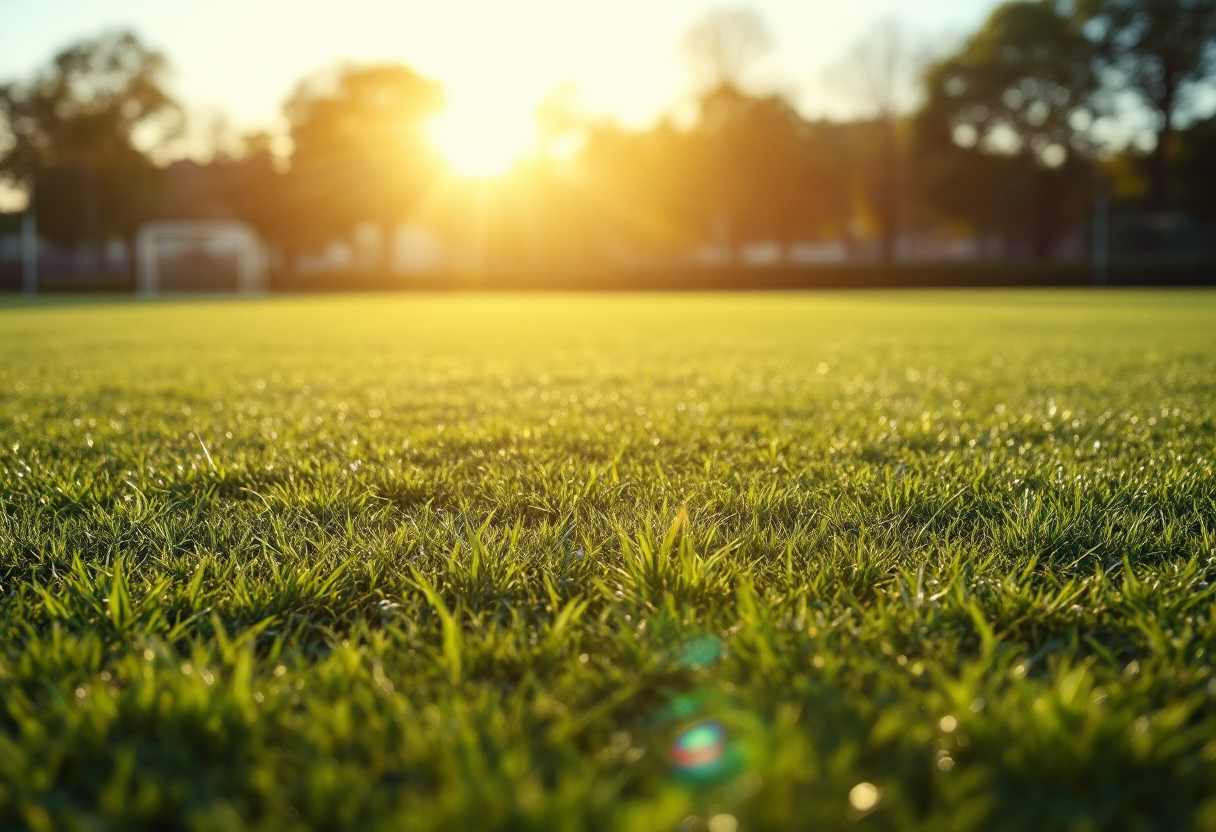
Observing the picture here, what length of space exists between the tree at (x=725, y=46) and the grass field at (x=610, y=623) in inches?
1964

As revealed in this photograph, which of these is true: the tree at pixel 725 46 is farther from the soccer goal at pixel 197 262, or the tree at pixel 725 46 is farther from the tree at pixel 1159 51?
the soccer goal at pixel 197 262

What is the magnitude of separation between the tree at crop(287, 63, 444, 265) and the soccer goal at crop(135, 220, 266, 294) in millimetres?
13012

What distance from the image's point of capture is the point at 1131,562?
2.61 m

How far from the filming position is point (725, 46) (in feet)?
168

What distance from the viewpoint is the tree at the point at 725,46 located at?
50156mm

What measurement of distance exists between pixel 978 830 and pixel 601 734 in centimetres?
62

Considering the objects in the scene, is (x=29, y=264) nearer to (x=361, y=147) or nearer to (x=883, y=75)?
(x=361, y=147)

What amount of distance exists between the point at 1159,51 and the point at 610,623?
200 ft

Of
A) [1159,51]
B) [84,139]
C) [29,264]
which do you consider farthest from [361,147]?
[1159,51]

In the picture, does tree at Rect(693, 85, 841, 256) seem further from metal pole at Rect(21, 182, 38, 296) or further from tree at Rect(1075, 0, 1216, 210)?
metal pole at Rect(21, 182, 38, 296)

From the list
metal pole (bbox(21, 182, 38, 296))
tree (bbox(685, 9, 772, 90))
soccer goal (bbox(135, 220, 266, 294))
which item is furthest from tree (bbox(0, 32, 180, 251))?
tree (bbox(685, 9, 772, 90))

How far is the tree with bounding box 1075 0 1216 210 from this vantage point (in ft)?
164

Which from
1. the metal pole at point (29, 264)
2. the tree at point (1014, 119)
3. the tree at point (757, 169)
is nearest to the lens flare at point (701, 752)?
the metal pole at point (29, 264)

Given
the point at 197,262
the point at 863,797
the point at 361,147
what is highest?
the point at 361,147
